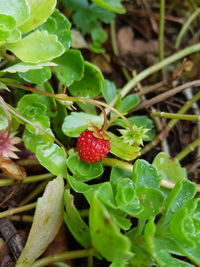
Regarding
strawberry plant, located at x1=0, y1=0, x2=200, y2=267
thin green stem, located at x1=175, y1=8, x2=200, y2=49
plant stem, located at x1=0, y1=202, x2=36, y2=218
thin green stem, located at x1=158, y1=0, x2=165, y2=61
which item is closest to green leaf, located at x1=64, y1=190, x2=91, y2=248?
strawberry plant, located at x1=0, y1=0, x2=200, y2=267

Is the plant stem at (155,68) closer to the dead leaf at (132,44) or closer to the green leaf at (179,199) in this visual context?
the dead leaf at (132,44)

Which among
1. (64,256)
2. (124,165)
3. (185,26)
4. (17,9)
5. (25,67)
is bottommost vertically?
(64,256)

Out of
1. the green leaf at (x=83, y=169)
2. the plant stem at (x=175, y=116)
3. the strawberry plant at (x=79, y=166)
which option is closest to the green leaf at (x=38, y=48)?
the strawberry plant at (x=79, y=166)

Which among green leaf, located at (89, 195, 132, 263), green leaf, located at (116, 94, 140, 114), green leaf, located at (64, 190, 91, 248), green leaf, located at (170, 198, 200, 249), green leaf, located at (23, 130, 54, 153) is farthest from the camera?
green leaf, located at (116, 94, 140, 114)

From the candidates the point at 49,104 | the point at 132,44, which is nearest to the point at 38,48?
the point at 49,104

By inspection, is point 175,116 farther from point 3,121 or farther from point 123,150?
point 3,121

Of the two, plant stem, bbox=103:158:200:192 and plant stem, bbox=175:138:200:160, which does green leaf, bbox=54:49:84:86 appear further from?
plant stem, bbox=175:138:200:160
